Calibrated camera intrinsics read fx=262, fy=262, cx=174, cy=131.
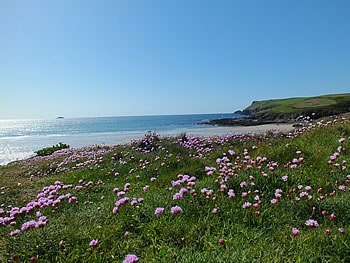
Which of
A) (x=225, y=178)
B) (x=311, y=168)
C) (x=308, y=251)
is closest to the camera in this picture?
(x=308, y=251)

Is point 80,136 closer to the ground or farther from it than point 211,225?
closer to the ground

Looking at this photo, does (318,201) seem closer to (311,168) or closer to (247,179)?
(247,179)

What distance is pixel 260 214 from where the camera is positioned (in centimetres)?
335

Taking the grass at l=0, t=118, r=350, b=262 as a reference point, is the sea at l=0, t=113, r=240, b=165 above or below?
below

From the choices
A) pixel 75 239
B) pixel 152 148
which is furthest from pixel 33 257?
pixel 152 148

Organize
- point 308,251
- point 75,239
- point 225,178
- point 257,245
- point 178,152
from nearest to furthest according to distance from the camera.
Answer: point 308,251, point 257,245, point 75,239, point 225,178, point 178,152

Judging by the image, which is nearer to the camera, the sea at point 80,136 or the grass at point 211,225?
→ the grass at point 211,225

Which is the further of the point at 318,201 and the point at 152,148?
the point at 152,148

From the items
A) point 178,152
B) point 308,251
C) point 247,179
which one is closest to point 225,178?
point 247,179

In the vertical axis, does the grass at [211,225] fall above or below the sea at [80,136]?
above

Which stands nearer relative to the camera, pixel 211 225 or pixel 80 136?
pixel 211 225

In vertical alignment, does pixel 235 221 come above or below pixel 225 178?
below

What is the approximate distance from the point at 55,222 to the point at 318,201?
3.63m

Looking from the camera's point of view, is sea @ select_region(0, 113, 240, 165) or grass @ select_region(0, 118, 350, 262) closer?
grass @ select_region(0, 118, 350, 262)
